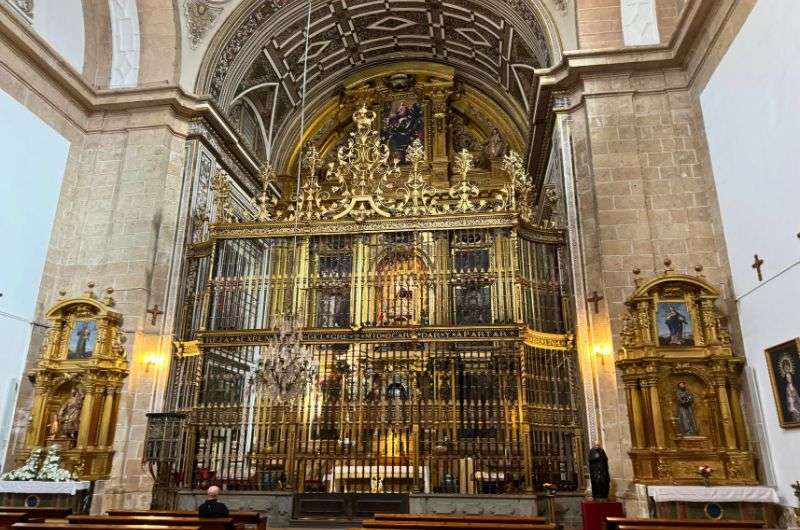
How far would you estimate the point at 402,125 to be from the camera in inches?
830

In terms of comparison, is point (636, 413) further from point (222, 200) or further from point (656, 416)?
point (222, 200)

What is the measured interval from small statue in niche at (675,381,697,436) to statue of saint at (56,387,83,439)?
10.7m

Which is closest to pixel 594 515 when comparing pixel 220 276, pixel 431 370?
pixel 431 370

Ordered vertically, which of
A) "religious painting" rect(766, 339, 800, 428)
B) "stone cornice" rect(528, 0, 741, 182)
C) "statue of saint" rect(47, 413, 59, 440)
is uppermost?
"stone cornice" rect(528, 0, 741, 182)

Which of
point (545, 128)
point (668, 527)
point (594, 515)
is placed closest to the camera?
point (668, 527)

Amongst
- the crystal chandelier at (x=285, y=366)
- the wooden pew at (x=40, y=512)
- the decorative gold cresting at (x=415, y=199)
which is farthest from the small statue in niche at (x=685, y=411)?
the wooden pew at (x=40, y=512)

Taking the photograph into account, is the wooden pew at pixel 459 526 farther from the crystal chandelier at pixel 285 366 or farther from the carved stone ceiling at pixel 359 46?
the carved stone ceiling at pixel 359 46

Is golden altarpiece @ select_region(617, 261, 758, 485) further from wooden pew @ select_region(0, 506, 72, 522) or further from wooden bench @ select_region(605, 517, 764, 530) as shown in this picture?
wooden pew @ select_region(0, 506, 72, 522)

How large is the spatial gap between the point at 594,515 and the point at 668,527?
2.57 metres

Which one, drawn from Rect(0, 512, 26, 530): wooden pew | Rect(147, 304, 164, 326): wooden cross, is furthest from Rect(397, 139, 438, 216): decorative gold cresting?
Rect(0, 512, 26, 530): wooden pew

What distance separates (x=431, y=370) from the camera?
12.7 m

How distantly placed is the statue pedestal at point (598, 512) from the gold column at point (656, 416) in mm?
1311

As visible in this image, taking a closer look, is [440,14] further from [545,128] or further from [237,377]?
[237,377]

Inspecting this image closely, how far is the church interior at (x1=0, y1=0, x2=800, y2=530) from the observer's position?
388 inches
